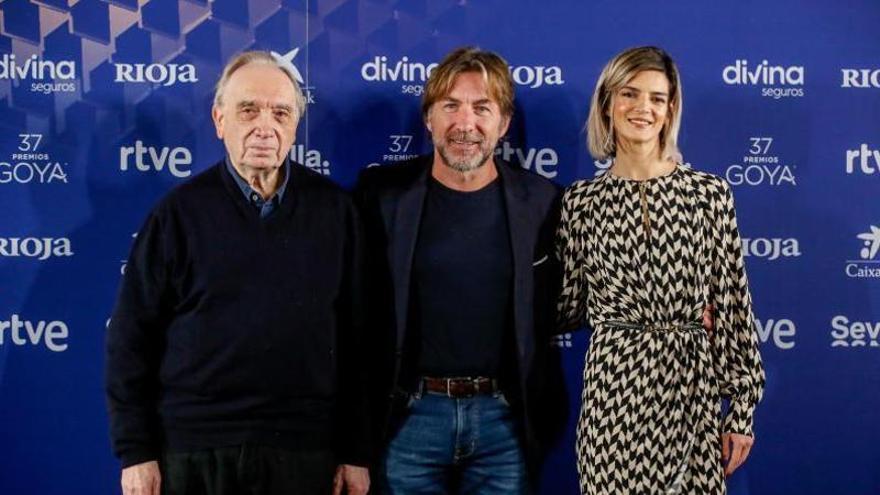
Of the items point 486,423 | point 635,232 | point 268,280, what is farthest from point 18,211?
point 635,232

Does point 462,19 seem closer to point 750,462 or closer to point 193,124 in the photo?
point 193,124

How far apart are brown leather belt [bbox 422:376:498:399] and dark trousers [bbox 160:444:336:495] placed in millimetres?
392

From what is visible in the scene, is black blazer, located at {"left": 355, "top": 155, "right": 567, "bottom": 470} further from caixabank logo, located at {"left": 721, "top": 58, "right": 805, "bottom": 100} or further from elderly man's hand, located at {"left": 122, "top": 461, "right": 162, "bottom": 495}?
caixabank logo, located at {"left": 721, "top": 58, "right": 805, "bottom": 100}

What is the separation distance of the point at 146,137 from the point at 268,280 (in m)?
1.08

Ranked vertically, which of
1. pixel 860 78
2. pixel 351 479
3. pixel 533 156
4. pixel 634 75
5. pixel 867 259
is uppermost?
pixel 860 78

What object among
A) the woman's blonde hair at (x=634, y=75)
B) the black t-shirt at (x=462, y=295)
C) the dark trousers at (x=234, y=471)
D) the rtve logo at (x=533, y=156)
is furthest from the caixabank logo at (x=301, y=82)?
the dark trousers at (x=234, y=471)

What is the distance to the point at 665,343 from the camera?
228 cm

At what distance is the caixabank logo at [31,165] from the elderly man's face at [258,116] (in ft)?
3.25

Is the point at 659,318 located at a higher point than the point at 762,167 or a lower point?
lower

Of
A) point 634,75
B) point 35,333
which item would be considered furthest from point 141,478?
point 634,75

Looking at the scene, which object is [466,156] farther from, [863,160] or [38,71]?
[38,71]

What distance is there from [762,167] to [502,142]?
35.4 inches

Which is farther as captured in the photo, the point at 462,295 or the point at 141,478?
the point at 462,295

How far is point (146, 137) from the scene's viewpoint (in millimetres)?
2990
